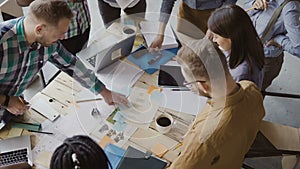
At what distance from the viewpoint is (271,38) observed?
216 centimetres

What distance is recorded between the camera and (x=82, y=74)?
6.32 feet

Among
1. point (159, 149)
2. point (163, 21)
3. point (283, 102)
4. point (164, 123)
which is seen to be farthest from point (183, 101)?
point (283, 102)

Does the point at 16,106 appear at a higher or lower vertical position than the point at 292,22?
lower

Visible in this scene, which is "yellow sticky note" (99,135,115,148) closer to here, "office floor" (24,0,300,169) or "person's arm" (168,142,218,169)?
"person's arm" (168,142,218,169)

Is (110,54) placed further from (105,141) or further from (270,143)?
(270,143)

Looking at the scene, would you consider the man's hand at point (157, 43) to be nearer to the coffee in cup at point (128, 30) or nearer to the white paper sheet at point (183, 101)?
the coffee in cup at point (128, 30)

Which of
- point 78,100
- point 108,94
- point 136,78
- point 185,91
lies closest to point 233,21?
point 185,91

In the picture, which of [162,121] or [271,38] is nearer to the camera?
[162,121]

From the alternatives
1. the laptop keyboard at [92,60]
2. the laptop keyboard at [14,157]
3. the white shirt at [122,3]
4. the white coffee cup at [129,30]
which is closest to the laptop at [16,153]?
the laptop keyboard at [14,157]

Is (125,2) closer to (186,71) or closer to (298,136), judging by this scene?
(186,71)

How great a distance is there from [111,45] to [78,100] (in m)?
0.34

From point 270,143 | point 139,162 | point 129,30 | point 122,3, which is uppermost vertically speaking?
point 122,3

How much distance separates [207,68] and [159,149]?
468 mm

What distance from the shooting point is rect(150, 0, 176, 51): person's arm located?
7.04 feet
